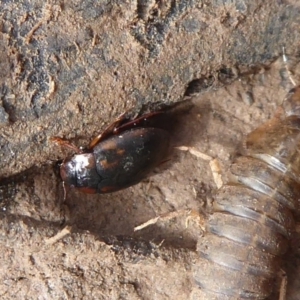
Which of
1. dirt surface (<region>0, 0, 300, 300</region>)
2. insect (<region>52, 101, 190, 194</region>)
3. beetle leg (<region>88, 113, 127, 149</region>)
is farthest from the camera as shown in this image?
insect (<region>52, 101, 190, 194</region>)

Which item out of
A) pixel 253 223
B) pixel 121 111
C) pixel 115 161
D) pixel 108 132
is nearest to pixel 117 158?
pixel 115 161

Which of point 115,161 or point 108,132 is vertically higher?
point 108,132

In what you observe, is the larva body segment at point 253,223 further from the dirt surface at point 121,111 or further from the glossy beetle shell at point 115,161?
the glossy beetle shell at point 115,161

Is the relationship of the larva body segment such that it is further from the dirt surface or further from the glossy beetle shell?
the glossy beetle shell

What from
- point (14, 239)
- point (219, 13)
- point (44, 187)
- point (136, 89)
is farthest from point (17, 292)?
point (219, 13)

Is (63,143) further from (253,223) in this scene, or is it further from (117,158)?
(253,223)

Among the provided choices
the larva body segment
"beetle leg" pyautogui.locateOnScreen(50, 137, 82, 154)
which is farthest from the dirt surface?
the larva body segment
